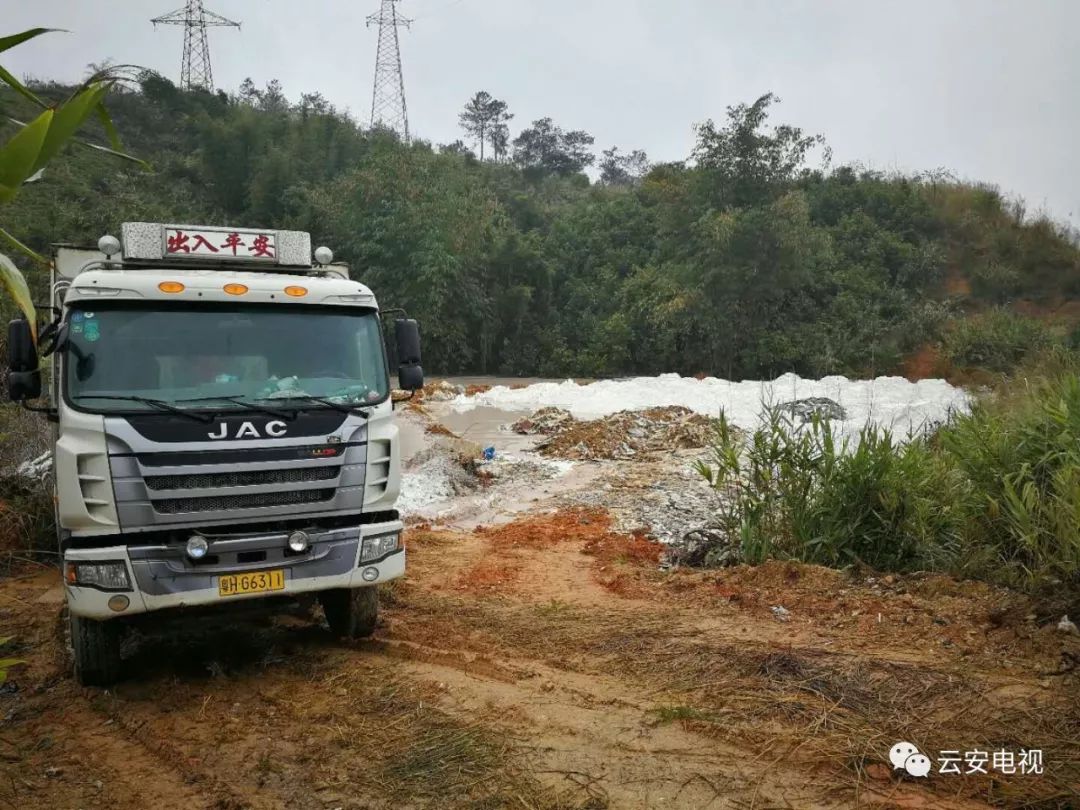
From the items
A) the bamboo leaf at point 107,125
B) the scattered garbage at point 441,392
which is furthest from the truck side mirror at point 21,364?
the scattered garbage at point 441,392

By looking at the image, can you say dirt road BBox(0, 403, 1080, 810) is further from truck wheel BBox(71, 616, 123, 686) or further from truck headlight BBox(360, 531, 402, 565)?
truck headlight BBox(360, 531, 402, 565)

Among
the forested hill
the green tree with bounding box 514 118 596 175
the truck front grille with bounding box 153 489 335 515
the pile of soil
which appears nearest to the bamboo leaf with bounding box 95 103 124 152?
the truck front grille with bounding box 153 489 335 515

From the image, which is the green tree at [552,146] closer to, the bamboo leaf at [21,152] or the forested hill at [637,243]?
the forested hill at [637,243]

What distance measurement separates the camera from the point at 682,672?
16.1ft

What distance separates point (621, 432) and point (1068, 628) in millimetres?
11914

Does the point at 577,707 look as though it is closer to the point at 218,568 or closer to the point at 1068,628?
the point at 218,568

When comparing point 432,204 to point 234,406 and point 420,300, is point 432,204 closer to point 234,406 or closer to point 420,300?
point 420,300

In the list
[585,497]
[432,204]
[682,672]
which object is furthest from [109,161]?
[682,672]

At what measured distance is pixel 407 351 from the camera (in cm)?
592

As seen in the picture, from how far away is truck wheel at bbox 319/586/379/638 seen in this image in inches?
221

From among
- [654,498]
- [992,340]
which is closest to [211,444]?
[654,498]

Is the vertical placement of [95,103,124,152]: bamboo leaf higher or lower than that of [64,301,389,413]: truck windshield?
higher

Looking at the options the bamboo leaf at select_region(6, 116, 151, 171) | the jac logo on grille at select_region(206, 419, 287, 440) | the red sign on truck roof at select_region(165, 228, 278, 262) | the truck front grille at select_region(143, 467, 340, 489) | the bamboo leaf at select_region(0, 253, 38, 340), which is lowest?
the truck front grille at select_region(143, 467, 340, 489)

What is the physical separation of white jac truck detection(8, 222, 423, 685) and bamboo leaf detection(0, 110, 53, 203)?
9.67ft
